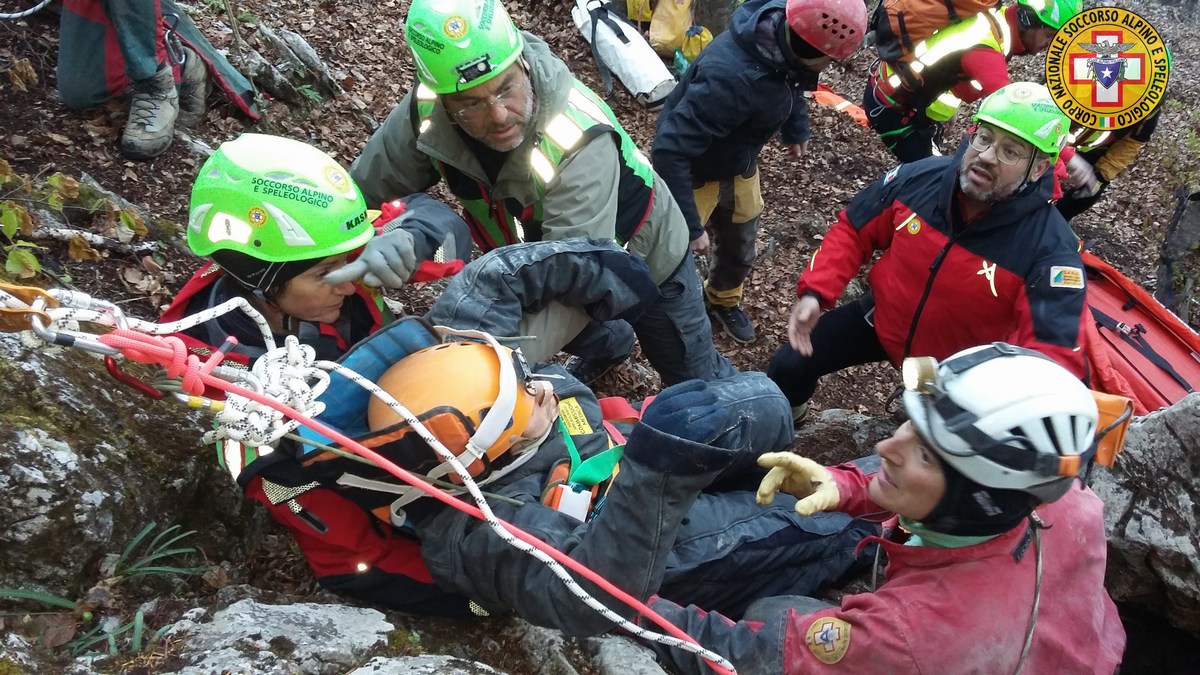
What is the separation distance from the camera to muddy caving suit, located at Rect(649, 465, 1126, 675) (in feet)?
8.27

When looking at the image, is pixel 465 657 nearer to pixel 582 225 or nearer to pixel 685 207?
pixel 582 225

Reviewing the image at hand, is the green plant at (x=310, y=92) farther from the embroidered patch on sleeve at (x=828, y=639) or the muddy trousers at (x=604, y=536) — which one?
the embroidered patch on sleeve at (x=828, y=639)

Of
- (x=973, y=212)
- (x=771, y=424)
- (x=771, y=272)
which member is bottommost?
(x=771, y=272)

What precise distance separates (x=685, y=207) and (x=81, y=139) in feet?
13.5

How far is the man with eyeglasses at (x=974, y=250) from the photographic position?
4.28 meters

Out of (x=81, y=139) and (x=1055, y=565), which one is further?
(x=81, y=139)

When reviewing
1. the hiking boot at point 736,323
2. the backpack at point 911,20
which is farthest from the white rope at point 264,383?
the backpack at point 911,20

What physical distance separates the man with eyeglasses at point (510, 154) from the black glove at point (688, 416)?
1236mm

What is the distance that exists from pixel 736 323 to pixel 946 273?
3.16 metres

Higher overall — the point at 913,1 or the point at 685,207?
the point at 913,1

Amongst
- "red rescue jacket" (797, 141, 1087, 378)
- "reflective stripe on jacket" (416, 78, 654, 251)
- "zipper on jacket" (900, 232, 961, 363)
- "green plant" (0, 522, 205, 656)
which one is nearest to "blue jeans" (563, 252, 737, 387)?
"reflective stripe on jacket" (416, 78, 654, 251)

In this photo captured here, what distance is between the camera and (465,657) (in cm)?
278

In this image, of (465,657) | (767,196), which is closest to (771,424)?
(465,657)

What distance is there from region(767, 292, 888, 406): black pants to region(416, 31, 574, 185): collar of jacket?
8.77 feet
